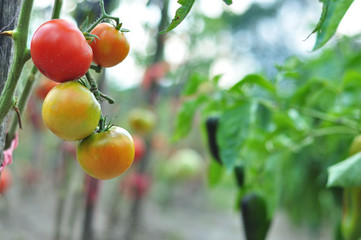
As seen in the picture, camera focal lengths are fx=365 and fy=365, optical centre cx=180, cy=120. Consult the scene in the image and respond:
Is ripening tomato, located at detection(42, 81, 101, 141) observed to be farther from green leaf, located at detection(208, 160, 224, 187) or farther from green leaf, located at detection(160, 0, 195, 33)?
green leaf, located at detection(208, 160, 224, 187)

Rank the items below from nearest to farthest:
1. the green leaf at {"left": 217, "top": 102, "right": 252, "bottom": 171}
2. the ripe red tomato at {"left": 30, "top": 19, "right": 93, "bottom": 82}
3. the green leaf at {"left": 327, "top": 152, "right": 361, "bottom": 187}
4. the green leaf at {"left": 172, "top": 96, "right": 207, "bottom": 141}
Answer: the ripe red tomato at {"left": 30, "top": 19, "right": 93, "bottom": 82} < the green leaf at {"left": 327, "top": 152, "right": 361, "bottom": 187} < the green leaf at {"left": 217, "top": 102, "right": 252, "bottom": 171} < the green leaf at {"left": 172, "top": 96, "right": 207, "bottom": 141}

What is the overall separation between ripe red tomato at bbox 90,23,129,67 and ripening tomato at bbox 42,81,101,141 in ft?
0.17

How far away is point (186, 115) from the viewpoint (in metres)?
0.95

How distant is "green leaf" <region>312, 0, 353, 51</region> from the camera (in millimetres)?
417

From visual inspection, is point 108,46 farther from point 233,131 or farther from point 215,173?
point 215,173

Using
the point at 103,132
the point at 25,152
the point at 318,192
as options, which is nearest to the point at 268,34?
the point at 25,152

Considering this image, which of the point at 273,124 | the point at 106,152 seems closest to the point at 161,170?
the point at 273,124

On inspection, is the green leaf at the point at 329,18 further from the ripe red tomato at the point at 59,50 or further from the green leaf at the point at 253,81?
the green leaf at the point at 253,81

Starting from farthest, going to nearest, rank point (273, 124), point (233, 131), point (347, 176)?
1. point (273, 124)
2. point (233, 131)
3. point (347, 176)

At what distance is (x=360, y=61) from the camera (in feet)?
3.83

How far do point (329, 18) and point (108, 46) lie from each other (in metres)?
0.26

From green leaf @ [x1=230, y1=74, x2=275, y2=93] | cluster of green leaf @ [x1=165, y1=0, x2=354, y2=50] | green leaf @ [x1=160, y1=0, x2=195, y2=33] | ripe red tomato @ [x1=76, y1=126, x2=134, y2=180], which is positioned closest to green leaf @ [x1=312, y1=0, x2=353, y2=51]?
cluster of green leaf @ [x1=165, y1=0, x2=354, y2=50]

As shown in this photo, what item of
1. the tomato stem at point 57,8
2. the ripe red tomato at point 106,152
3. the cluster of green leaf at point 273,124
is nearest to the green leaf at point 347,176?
the cluster of green leaf at point 273,124

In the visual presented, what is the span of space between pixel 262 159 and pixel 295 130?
120mm
